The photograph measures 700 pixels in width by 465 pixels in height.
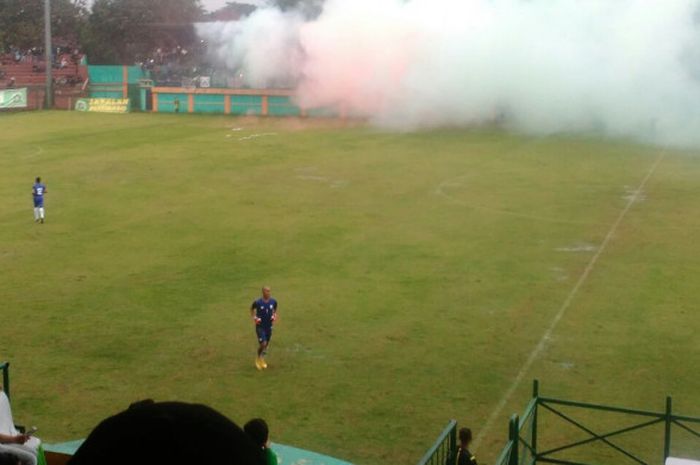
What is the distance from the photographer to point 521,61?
159 feet

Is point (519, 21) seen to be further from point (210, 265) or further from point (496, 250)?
point (210, 265)

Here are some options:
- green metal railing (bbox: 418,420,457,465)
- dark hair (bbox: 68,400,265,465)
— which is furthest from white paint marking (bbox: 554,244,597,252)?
dark hair (bbox: 68,400,265,465)

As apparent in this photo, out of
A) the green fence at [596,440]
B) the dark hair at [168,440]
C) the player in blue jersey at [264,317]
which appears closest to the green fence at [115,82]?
the player in blue jersey at [264,317]

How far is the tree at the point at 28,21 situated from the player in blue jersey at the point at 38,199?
171 ft

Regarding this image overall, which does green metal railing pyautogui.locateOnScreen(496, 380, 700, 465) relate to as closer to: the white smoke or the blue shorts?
the blue shorts

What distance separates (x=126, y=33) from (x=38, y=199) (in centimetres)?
5777

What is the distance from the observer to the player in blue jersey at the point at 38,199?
1043 inches

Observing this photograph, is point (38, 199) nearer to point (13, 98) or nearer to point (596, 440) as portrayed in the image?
point (596, 440)

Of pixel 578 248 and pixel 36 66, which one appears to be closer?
pixel 578 248

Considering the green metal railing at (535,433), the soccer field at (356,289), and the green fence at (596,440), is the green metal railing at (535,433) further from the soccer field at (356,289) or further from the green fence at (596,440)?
the soccer field at (356,289)

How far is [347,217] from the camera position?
90.9ft

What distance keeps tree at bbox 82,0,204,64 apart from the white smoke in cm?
3425

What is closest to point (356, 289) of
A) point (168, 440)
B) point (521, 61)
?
point (168, 440)

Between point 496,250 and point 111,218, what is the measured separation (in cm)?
1141
